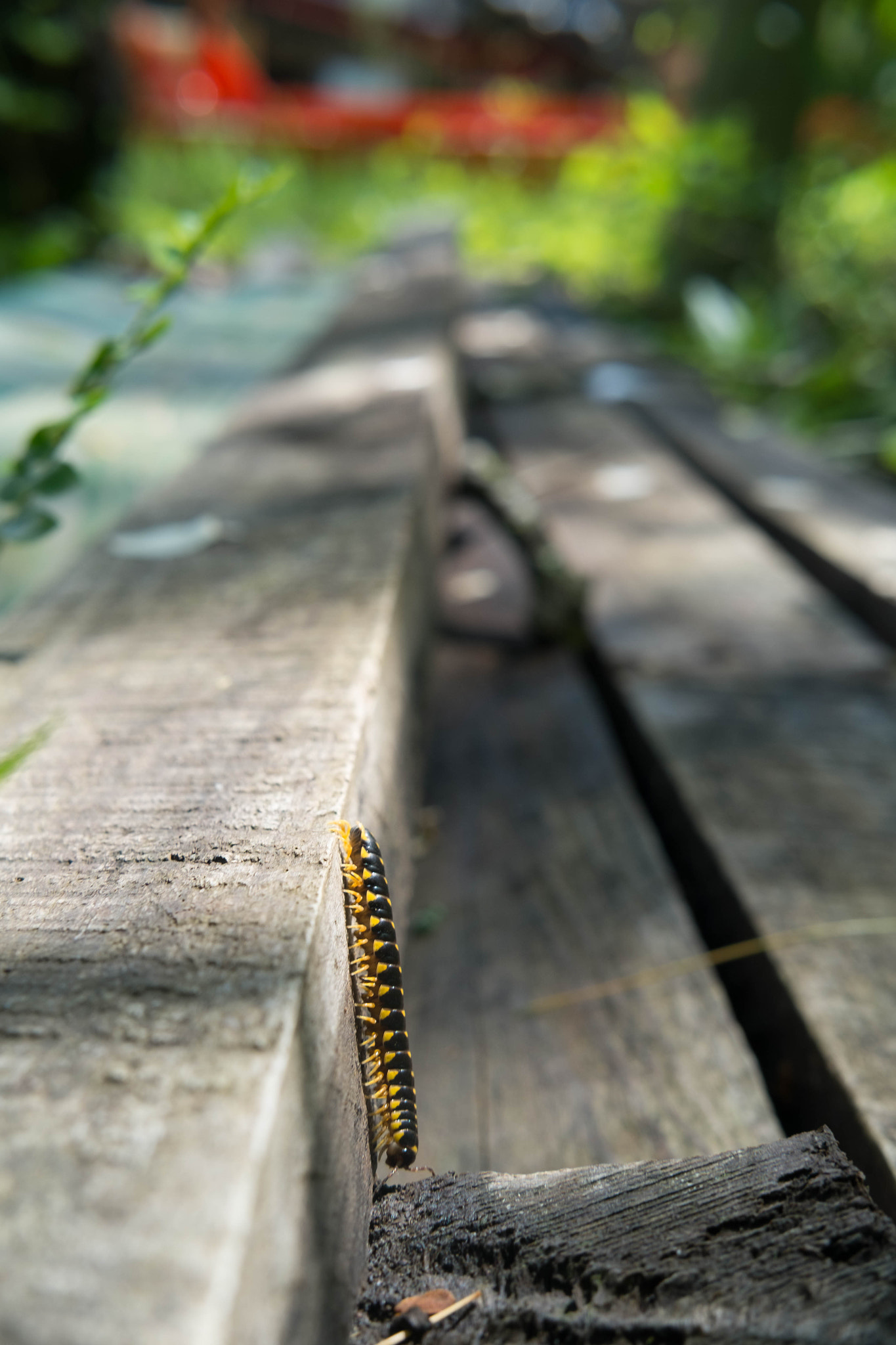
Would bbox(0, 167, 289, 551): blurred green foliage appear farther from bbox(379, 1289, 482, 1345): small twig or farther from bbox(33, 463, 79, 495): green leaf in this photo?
bbox(379, 1289, 482, 1345): small twig

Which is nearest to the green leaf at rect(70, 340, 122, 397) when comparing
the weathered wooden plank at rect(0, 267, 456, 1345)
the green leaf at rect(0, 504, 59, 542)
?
the green leaf at rect(0, 504, 59, 542)

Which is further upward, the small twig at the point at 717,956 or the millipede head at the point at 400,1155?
the millipede head at the point at 400,1155

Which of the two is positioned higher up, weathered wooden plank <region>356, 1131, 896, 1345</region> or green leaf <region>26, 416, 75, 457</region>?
green leaf <region>26, 416, 75, 457</region>

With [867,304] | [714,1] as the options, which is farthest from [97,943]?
[714,1]

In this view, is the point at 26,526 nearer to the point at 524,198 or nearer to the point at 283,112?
the point at 524,198

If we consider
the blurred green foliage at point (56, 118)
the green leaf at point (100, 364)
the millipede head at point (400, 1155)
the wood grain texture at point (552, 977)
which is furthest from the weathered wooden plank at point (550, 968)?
the blurred green foliage at point (56, 118)

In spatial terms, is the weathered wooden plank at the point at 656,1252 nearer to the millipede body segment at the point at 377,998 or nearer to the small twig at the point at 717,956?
the millipede body segment at the point at 377,998

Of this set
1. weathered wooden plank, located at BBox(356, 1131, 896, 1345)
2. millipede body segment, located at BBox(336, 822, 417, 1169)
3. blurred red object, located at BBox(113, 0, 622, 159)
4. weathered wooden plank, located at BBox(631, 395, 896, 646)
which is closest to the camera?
weathered wooden plank, located at BBox(356, 1131, 896, 1345)
